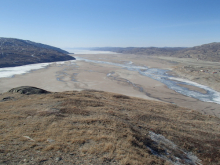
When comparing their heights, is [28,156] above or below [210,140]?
above

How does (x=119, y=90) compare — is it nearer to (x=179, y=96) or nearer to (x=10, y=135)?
(x=179, y=96)

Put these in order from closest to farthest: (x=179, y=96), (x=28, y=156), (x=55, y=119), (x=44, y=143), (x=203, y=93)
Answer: (x=28, y=156) < (x=44, y=143) < (x=55, y=119) < (x=179, y=96) < (x=203, y=93)

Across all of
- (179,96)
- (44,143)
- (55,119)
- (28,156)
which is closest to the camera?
(28,156)

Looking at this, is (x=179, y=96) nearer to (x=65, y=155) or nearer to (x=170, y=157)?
(x=170, y=157)

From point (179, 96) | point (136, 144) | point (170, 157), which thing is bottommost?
point (179, 96)

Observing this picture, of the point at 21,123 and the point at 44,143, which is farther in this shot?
the point at 21,123

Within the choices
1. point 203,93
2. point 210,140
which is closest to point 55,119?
point 210,140

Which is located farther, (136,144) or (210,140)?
(210,140)

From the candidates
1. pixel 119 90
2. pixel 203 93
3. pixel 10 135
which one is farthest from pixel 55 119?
pixel 203 93

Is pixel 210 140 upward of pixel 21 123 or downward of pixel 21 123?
downward
